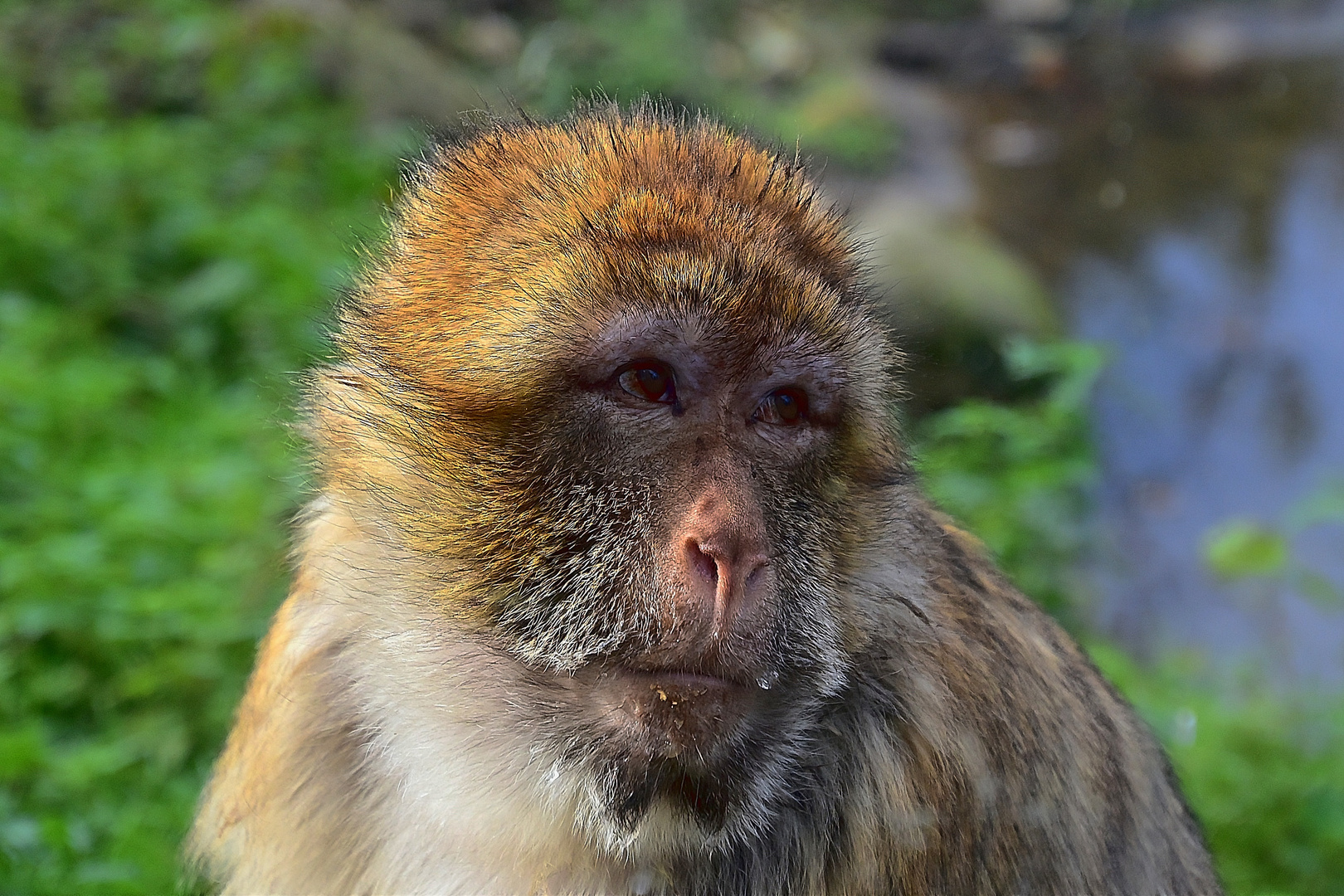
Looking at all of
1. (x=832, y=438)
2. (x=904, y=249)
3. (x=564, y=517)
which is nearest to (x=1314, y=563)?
(x=904, y=249)

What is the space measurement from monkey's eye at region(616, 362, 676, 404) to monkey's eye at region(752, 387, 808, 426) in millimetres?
137

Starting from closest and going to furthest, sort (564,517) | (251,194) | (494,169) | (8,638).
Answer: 1. (564,517)
2. (494,169)
3. (8,638)
4. (251,194)

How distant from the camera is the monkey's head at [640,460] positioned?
1.64 meters

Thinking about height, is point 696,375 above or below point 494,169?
below

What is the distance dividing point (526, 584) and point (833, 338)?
58 centimetres

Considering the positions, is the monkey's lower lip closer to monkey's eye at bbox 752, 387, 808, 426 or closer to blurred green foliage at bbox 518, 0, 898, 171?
monkey's eye at bbox 752, 387, 808, 426

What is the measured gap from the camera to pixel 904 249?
7.63m

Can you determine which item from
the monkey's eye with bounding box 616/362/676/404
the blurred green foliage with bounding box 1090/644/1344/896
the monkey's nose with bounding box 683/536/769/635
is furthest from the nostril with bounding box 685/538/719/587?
the blurred green foliage with bounding box 1090/644/1344/896

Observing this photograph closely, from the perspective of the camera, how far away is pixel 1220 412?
702 centimetres

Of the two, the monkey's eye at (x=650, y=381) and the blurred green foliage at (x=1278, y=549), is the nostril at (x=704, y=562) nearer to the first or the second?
the monkey's eye at (x=650, y=381)

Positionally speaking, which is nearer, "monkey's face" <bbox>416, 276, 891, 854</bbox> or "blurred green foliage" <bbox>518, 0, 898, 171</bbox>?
"monkey's face" <bbox>416, 276, 891, 854</bbox>

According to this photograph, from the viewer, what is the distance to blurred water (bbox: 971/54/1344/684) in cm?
588

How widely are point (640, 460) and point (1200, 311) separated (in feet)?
22.6

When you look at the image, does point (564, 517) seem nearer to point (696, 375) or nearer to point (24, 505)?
point (696, 375)
